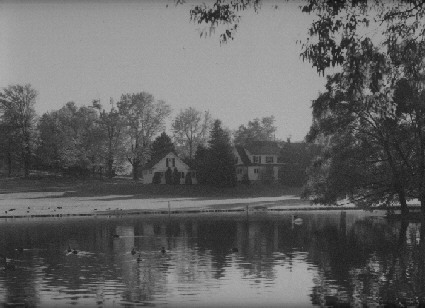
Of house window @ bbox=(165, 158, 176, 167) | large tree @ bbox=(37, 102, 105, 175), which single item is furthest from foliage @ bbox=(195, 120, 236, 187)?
large tree @ bbox=(37, 102, 105, 175)

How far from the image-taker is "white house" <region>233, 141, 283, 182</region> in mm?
108562

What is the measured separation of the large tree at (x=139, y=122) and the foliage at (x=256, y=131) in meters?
40.7

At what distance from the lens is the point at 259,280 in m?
22.0

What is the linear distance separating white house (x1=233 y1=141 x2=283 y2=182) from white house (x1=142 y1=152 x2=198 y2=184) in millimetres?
10385

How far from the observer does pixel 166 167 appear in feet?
335

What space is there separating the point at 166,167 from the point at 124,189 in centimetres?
1624

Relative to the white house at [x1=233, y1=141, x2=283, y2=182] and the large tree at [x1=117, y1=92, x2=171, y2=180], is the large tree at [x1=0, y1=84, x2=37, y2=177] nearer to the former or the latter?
the large tree at [x1=117, y1=92, x2=171, y2=180]

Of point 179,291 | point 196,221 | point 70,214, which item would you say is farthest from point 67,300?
point 70,214

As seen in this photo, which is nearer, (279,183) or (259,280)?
(259,280)

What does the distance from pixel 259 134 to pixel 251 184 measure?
2810 inches

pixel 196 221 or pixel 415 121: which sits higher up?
pixel 415 121

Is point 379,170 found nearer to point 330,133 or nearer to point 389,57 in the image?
point 330,133

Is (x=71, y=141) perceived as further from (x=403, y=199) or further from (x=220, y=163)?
(x=403, y=199)

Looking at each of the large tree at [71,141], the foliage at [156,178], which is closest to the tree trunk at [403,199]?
the foliage at [156,178]
